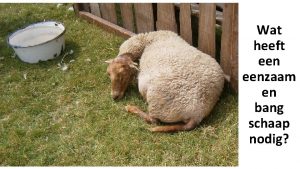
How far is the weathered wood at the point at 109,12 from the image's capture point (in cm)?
556

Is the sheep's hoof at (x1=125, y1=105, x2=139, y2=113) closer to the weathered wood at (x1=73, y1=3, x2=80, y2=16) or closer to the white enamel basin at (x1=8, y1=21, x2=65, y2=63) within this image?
the white enamel basin at (x1=8, y1=21, x2=65, y2=63)

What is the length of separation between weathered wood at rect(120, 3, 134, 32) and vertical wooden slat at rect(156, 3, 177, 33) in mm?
541

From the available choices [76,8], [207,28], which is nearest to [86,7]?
[76,8]

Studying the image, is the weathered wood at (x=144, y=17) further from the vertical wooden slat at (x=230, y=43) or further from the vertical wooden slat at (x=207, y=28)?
the vertical wooden slat at (x=230, y=43)

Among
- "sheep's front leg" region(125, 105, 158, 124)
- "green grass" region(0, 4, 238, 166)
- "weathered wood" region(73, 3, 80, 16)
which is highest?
"weathered wood" region(73, 3, 80, 16)

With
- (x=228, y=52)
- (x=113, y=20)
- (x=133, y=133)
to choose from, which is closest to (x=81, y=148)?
(x=133, y=133)

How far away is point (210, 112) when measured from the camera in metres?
3.82

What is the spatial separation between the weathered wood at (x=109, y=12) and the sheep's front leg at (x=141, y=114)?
1.90m

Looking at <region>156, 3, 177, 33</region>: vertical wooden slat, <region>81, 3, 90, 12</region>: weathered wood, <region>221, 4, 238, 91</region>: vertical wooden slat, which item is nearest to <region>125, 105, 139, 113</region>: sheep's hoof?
<region>221, 4, 238, 91</region>: vertical wooden slat

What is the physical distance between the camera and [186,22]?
440 cm

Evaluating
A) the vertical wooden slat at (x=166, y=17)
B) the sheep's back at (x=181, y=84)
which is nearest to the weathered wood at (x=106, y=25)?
the vertical wooden slat at (x=166, y=17)

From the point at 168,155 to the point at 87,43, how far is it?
238cm

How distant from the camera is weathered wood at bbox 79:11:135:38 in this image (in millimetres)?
5316

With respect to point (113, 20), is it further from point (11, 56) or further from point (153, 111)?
point (153, 111)
